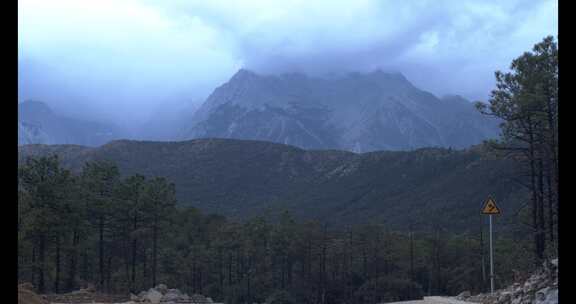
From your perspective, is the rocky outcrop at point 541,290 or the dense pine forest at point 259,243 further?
the dense pine forest at point 259,243

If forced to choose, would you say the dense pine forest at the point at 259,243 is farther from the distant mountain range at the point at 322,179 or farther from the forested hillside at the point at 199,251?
the distant mountain range at the point at 322,179

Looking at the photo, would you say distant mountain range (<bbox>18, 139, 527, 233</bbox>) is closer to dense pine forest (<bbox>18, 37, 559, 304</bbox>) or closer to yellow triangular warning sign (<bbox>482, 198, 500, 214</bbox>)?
dense pine forest (<bbox>18, 37, 559, 304</bbox>)

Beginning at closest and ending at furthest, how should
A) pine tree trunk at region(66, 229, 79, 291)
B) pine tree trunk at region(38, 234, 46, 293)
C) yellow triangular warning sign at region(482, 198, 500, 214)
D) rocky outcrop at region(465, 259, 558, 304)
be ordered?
rocky outcrop at region(465, 259, 558, 304) → yellow triangular warning sign at region(482, 198, 500, 214) → pine tree trunk at region(38, 234, 46, 293) → pine tree trunk at region(66, 229, 79, 291)

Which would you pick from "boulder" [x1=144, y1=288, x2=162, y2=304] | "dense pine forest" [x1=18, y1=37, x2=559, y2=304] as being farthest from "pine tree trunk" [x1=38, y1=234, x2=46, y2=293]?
"boulder" [x1=144, y1=288, x2=162, y2=304]

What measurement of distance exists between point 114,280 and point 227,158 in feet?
368

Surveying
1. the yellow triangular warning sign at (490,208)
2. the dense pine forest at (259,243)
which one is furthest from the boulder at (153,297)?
the yellow triangular warning sign at (490,208)

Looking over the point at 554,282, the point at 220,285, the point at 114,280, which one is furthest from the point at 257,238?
the point at 554,282

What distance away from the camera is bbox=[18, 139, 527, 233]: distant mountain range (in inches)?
3905

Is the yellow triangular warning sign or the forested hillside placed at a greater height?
the yellow triangular warning sign

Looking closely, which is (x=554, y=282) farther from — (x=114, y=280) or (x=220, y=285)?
(x=220, y=285)

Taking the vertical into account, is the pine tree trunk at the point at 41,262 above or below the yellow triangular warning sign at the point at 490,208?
below

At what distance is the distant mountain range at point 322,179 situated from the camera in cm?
9919

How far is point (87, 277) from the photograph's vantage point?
48031mm

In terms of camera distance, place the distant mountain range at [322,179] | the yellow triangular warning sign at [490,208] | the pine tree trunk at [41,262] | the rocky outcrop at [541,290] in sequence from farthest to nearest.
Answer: the distant mountain range at [322,179], the pine tree trunk at [41,262], the yellow triangular warning sign at [490,208], the rocky outcrop at [541,290]
